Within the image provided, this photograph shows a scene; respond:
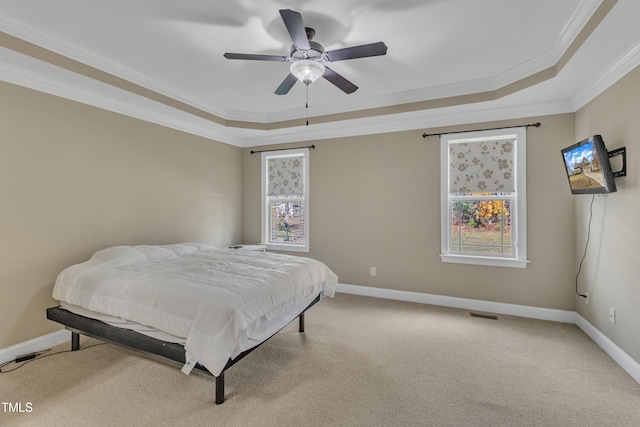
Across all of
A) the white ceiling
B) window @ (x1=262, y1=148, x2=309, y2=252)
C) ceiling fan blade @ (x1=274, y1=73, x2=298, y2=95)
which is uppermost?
the white ceiling

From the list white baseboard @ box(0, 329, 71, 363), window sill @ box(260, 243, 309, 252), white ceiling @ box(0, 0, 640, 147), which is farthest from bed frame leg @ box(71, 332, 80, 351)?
window sill @ box(260, 243, 309, 252)

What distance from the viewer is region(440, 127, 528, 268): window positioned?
3.61m

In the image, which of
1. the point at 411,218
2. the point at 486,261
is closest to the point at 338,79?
the point at 411,218

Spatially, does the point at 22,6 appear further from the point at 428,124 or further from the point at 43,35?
the point at 428,124

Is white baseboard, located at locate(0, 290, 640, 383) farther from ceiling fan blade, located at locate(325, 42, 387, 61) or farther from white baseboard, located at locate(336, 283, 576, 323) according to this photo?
ceiling fan blade, located at locate(325, 42, 387, 61)

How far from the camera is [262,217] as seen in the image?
524 centimetres

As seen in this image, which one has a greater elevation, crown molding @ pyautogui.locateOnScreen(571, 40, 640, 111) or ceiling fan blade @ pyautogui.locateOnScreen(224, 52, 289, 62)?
crown molding @ pyautogui.locateOnScreen(571, 40, 640, 111)

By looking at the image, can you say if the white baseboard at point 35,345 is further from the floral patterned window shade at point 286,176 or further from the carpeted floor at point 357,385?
the floral patterned window shade at point 286,176

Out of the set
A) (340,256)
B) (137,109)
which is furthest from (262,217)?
(137,109)

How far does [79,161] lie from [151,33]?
1.63 meters

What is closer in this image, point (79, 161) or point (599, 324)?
point (599, 324)

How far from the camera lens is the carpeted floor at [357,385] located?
74.5 inches

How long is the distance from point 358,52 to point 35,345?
386 cm

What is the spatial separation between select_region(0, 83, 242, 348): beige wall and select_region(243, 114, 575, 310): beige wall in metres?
1.65
